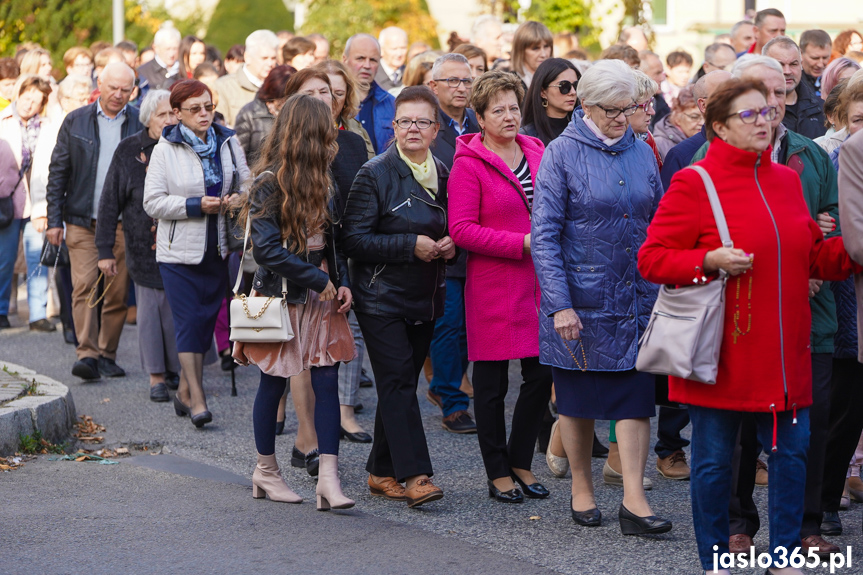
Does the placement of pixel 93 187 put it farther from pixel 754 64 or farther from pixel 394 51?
pixel 754 64

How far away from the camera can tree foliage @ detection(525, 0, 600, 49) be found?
71.7 ft


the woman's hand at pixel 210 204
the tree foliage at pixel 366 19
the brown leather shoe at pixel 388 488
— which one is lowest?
the brown leather shoe at pixel 388 488

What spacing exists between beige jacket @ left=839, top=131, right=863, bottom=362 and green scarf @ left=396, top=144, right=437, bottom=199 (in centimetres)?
216

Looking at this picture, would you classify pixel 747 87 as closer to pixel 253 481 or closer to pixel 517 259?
pixel 517 259

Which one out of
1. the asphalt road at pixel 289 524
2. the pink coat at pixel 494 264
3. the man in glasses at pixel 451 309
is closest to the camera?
the asphalt road at pixel 289 524

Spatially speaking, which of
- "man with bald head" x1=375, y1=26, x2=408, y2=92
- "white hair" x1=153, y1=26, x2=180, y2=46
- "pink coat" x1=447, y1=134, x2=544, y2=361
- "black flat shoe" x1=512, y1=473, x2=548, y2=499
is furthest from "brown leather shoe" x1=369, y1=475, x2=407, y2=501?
"white hair" x1=153, y1=26, x2=180, y2=46

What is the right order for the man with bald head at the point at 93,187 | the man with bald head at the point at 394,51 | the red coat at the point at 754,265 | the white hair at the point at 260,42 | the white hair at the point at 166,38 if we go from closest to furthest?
1. the red coat at the point at 754,265
2. the man with bald head at the point at 93,187
3. the white hair at the point at 260,42
4. the man with bald head at the point at 394,51
5. the white hair at the point at 166,38

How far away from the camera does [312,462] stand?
666 centimetres

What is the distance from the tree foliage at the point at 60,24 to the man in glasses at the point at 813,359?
21667 mm

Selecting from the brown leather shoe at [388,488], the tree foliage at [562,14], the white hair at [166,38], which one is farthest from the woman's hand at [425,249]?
the tree foliage at [562,14]

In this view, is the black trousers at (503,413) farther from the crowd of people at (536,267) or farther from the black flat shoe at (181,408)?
the black flat shoe at (181,408)

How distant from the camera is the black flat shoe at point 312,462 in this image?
21.7 ft

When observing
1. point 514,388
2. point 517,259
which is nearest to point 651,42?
point 514,388

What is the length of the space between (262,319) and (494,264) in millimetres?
1196
